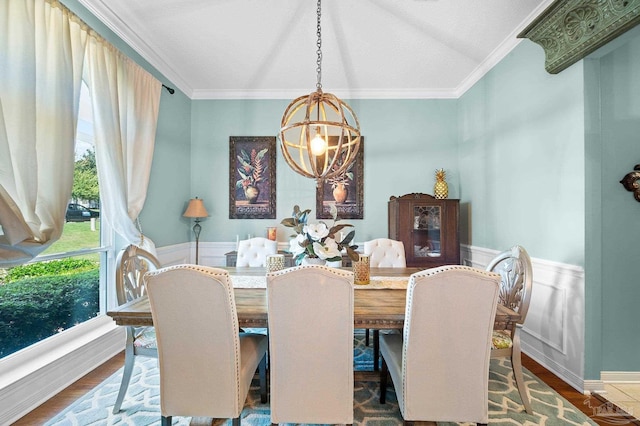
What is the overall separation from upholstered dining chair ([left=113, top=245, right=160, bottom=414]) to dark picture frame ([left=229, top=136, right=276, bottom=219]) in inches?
73.0

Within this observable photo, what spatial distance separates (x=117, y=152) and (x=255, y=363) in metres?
1.96

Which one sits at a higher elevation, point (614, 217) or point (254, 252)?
point (614, 217)

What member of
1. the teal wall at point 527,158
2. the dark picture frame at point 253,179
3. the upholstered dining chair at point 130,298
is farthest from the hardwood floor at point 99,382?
the dark picture frame at point 253,179

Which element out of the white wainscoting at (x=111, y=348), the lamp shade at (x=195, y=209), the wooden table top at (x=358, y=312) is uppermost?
the lamp shade at (x=195, y=209)

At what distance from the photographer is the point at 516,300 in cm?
193

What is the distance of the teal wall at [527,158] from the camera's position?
216cm

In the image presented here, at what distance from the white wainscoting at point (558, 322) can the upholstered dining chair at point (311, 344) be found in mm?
1768

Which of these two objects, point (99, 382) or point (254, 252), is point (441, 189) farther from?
point (99, 382)

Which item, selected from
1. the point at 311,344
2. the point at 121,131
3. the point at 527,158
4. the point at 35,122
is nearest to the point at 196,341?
the point at 311,344

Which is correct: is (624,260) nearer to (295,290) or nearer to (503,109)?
(503,109)

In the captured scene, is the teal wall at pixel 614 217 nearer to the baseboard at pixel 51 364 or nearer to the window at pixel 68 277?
the baseboard at pixel 51 364

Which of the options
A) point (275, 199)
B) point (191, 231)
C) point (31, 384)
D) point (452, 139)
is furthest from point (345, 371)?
point (452, 139)

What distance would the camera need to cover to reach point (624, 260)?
2.10 m

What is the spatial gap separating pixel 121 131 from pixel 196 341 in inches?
77.6
